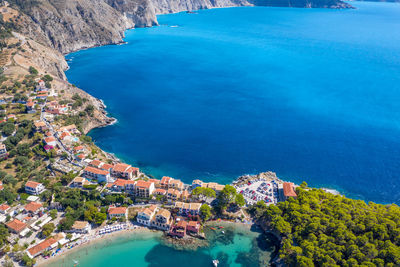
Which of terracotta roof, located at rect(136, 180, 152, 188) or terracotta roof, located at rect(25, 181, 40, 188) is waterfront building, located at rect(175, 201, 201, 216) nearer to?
terracotta roof, located at rect(136, 180, 152, 188)

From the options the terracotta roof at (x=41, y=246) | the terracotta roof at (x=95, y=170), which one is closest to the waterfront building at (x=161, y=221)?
the terracotta roof at (x=95, y=170)

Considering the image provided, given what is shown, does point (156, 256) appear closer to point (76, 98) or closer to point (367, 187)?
point (367, 187)

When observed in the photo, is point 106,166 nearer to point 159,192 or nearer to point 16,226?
point 159,192

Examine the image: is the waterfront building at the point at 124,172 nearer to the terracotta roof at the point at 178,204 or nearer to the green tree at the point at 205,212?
the terracotta roof at the point at 178,204

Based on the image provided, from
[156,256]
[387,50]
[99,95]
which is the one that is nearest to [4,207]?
[156,256]

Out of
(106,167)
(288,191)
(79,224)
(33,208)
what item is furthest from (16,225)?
(288,191)

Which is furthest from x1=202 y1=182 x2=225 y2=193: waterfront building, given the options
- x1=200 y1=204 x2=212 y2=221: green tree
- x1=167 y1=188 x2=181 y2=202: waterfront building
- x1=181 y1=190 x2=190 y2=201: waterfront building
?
x1=167 y1=188 x2=181 y2=202: waterfront building
